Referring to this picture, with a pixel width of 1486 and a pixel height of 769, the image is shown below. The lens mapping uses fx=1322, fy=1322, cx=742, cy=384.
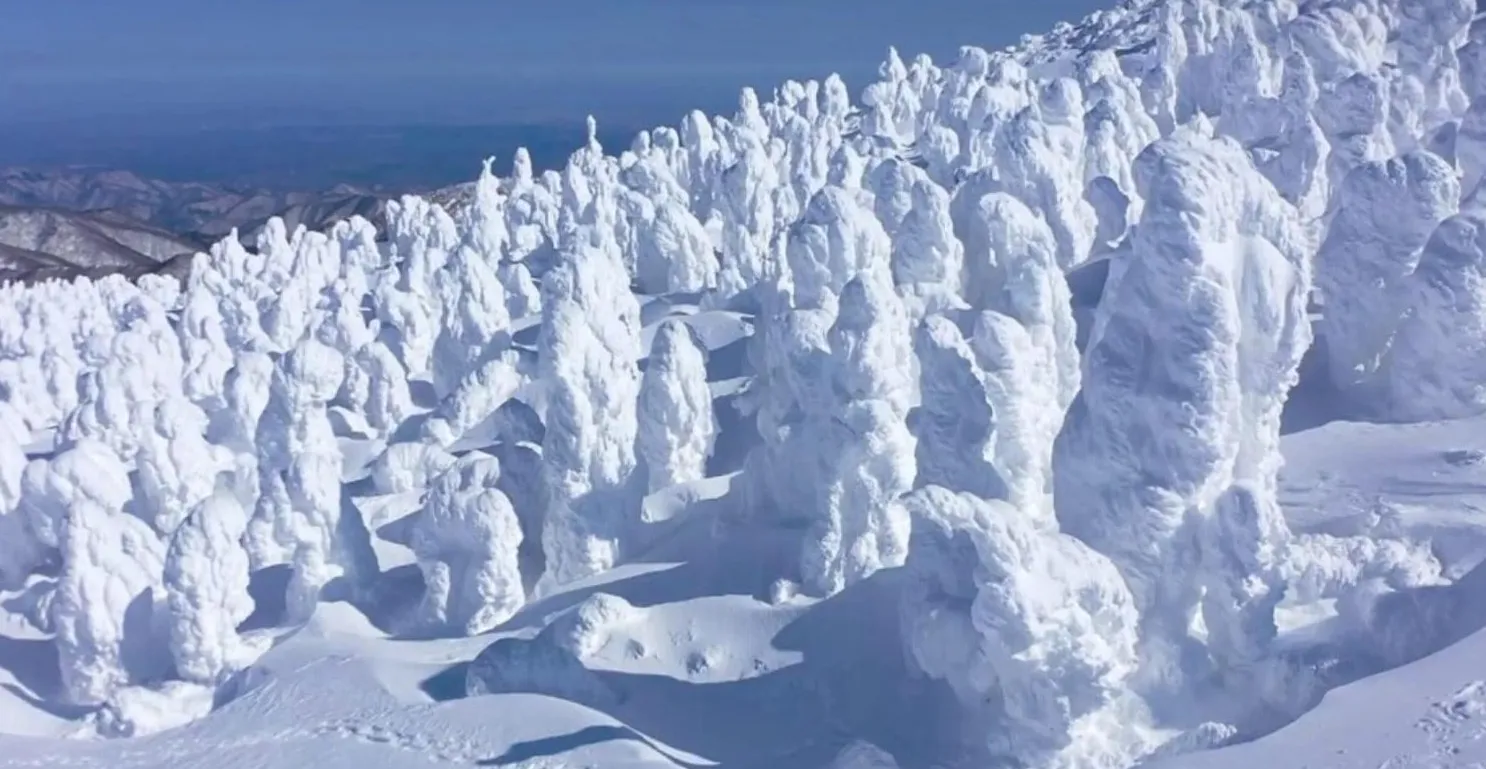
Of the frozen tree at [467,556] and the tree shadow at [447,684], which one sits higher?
the frozen tree at [467,556]

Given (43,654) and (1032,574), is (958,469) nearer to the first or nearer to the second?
(1032,574)

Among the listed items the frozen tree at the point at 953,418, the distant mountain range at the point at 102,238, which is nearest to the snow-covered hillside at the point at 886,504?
the frozen tree at the point at 953,418

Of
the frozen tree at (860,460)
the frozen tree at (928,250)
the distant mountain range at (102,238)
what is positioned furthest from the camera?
the distant mountain range at (102,238)

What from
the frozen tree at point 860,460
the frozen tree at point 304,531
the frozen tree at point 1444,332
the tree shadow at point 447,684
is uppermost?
the frozen tree at point 1444,332

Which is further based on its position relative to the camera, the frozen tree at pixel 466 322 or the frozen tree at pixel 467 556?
the frozen tree at pixel 466 322

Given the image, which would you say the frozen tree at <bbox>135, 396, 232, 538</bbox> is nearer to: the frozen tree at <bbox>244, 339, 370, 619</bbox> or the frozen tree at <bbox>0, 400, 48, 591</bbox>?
the frozen tree at <bbox>0, 400, 48, 591</bbox>

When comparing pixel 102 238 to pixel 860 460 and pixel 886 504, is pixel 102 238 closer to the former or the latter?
pixel 860 460

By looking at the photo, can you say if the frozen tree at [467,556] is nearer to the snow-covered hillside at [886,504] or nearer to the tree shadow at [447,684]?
the snow-covered hillside at [886,504]
